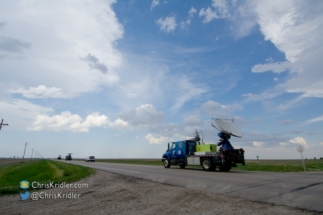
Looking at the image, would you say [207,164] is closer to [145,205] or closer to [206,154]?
[206,154]

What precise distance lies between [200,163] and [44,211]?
1557 cm

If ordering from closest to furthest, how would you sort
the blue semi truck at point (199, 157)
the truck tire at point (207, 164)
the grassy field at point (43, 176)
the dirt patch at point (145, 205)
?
1. the dirt patch at point (145, 205)
2. the grassy field at point (43, 176)
3. the blue semi truck at point (199, 157)
4. the truck tire at point (207, 164)

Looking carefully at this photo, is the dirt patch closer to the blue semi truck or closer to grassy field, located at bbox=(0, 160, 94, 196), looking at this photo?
grassy field, located at bbox=(0, 160, 94, 196)

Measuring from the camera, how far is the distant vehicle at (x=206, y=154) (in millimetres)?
18250

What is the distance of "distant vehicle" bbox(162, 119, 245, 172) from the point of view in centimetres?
1825

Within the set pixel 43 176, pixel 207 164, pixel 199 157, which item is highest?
pixel 199 157

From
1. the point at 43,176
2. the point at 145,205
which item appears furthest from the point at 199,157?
the point at 43,176

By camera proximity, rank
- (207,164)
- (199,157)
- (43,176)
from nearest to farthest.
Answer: (207,164)
(43,176)
(199,157)

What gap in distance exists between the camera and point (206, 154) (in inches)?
771

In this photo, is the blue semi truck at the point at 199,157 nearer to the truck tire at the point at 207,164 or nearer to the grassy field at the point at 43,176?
the truck tire at the point at 207,164

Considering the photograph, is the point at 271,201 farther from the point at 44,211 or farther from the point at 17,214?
the point at 17,214

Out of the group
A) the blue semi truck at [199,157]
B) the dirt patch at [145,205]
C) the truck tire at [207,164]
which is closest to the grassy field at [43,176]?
the dirt patch at [145,205]

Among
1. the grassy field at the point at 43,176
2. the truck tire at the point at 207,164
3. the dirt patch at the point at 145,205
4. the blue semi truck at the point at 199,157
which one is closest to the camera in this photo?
the dirt patch at the point at 145,205

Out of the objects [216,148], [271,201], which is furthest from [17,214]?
[216,148]
